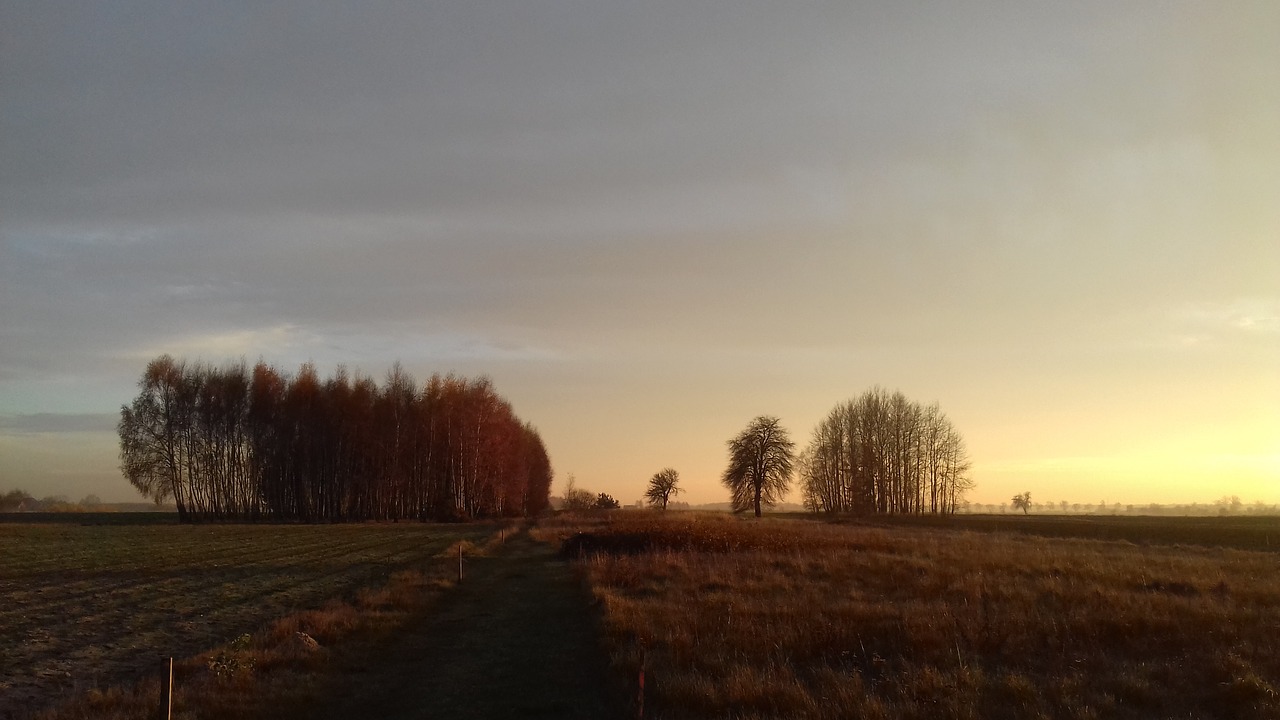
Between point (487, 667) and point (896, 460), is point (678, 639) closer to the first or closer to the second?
point (487, 667)

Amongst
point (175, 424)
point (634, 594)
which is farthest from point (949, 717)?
point (175, 424)

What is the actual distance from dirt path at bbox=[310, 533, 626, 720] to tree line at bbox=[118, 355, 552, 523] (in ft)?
199

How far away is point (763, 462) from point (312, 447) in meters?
45.1

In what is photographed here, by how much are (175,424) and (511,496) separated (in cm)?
3422

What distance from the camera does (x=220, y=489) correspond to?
7488 cm

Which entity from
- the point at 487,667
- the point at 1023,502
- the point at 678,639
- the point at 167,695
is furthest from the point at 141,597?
the point at 1023,502

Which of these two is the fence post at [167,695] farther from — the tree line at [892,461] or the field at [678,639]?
the tree line at [892,461]

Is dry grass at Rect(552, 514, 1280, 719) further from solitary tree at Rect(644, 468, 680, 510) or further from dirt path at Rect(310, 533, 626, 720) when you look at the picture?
solitary tree at Rect(644, 468, 680, 510)

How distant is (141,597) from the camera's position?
64.6 feet

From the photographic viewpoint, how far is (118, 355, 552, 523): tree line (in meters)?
72.8

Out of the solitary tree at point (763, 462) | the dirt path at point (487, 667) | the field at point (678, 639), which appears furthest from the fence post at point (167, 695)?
the solitary tree at point (763, 462)

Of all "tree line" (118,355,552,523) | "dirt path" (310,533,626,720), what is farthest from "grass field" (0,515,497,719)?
"tree line" (118,355,552,523)

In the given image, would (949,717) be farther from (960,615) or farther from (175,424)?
(175,424)

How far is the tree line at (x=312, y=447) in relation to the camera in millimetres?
72750
